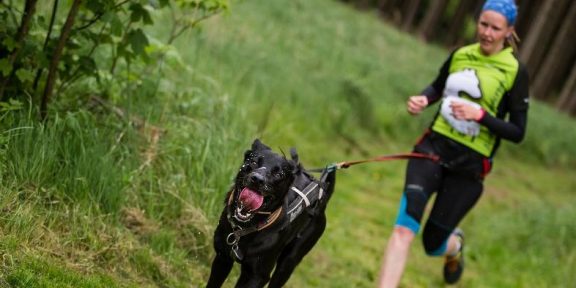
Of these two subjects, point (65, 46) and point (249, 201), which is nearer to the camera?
point (249, 201)

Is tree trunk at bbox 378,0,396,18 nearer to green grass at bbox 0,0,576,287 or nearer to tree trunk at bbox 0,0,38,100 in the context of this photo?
green grass at bbox 0,0,576,287

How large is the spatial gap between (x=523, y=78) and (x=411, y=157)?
90cm

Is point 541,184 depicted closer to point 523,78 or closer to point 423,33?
point 523,78

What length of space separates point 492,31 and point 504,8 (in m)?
0.17

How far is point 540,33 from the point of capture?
82.1 feet

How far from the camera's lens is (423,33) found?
100 feet

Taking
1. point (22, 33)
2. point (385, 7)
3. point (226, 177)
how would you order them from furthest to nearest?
point (385, 7), point (226, 177), point (22, 33)

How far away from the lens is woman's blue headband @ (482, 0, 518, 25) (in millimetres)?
5234

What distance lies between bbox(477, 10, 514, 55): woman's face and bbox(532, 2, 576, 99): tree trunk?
74.2 ft

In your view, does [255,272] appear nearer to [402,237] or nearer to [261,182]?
[261,182]

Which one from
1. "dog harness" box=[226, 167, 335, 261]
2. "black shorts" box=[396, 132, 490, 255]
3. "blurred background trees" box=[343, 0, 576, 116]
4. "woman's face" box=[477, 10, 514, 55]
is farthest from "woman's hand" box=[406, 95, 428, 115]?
"blurred background trees" box=[343, 0, 576, 116]

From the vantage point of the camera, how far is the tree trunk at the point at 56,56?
191 inches

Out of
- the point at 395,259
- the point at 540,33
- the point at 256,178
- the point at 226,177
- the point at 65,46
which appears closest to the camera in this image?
the point at 256,178

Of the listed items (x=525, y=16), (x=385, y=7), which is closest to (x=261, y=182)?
(x=525, y=16)
